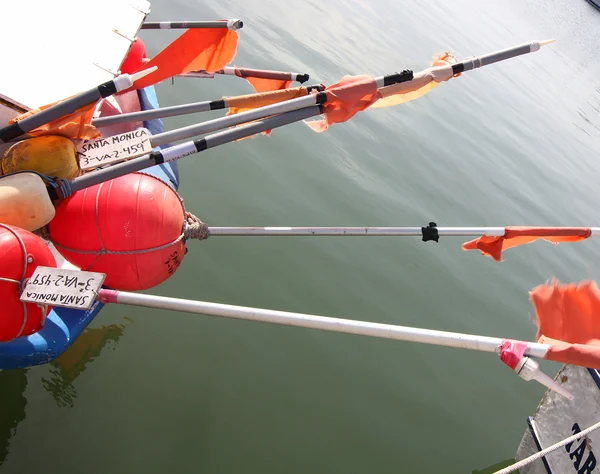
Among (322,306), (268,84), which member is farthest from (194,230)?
(268,84)

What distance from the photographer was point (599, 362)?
2.92 metres

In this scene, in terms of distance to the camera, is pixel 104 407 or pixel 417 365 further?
pixel 417 365

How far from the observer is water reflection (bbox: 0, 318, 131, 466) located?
160 inches

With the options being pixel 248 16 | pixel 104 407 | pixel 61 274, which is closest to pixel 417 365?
pixel 104 407

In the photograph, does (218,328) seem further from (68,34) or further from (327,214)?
(68,34)

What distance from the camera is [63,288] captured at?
3227mm

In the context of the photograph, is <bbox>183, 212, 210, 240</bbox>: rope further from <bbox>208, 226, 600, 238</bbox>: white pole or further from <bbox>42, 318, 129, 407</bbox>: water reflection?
<bbox>42, 318, 129, 407</bbox>: water reflection

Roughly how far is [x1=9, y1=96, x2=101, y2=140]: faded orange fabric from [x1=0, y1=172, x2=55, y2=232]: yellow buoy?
1.63 feet

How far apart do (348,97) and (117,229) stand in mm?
2168

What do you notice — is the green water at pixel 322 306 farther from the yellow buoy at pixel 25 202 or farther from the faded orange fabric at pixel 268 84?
the yellow buoy at pixel 25 202

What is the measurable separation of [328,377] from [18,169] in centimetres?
343

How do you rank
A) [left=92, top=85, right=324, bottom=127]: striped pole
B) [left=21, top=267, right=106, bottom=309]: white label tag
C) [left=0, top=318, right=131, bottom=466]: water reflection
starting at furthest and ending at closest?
1. [left=92, top=85, right=324, bottom=127]: striped pole
2. [left=0, top=318, right=131, bottom=466]: water reflection
3. [left=21, top=267, right=106, bottom=309]: white label tag

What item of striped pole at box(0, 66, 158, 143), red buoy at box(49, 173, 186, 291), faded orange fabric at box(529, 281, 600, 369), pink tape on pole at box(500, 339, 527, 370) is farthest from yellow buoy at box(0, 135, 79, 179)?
faded orange fabric at box(529, 281, 600, 369)

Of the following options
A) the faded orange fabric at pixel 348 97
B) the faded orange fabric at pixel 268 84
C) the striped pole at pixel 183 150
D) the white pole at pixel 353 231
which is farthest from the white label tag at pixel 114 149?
the faded orange fabric at pixel 268 84
